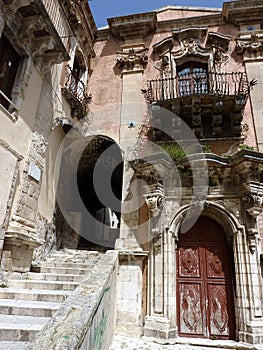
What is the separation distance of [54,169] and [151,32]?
6.52m

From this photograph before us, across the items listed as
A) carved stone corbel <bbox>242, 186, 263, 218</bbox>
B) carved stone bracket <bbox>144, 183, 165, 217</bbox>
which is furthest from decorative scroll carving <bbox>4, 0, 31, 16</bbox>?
carved stone corbel <bbox>242, 186, 263, 218</bbox>

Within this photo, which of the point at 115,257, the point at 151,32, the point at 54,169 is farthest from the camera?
the point at 151,32

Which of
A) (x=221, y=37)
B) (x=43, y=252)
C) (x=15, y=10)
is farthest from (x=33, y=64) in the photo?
(x=221, y=37)

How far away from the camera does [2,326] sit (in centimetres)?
285

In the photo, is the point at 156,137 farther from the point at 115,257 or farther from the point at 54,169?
the point at 115,257

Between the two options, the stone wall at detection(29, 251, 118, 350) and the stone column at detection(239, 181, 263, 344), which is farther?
the stone column at detection(239, 181, 263, 344)

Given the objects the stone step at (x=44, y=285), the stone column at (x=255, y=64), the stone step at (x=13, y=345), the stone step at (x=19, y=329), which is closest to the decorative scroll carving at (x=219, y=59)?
the stone column at (x=255, y=64)

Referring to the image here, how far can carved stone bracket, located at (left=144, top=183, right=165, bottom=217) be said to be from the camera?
6059mm

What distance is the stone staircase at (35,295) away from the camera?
279 cm

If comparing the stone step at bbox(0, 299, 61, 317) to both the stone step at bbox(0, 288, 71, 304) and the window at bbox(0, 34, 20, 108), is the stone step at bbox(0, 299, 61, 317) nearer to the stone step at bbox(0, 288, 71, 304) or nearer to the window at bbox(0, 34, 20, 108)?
the stone step at bbox(0, 288, 71, 304)

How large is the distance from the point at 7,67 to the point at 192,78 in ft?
17.0

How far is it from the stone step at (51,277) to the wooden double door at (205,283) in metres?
2.55

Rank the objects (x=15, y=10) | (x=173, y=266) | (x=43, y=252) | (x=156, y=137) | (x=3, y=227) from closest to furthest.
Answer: (x=3, y=227), (x=15, y=10), (x=173, y=266), (x=43, y=252), (x=156, y=137)

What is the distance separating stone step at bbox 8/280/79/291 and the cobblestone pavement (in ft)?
4.89
